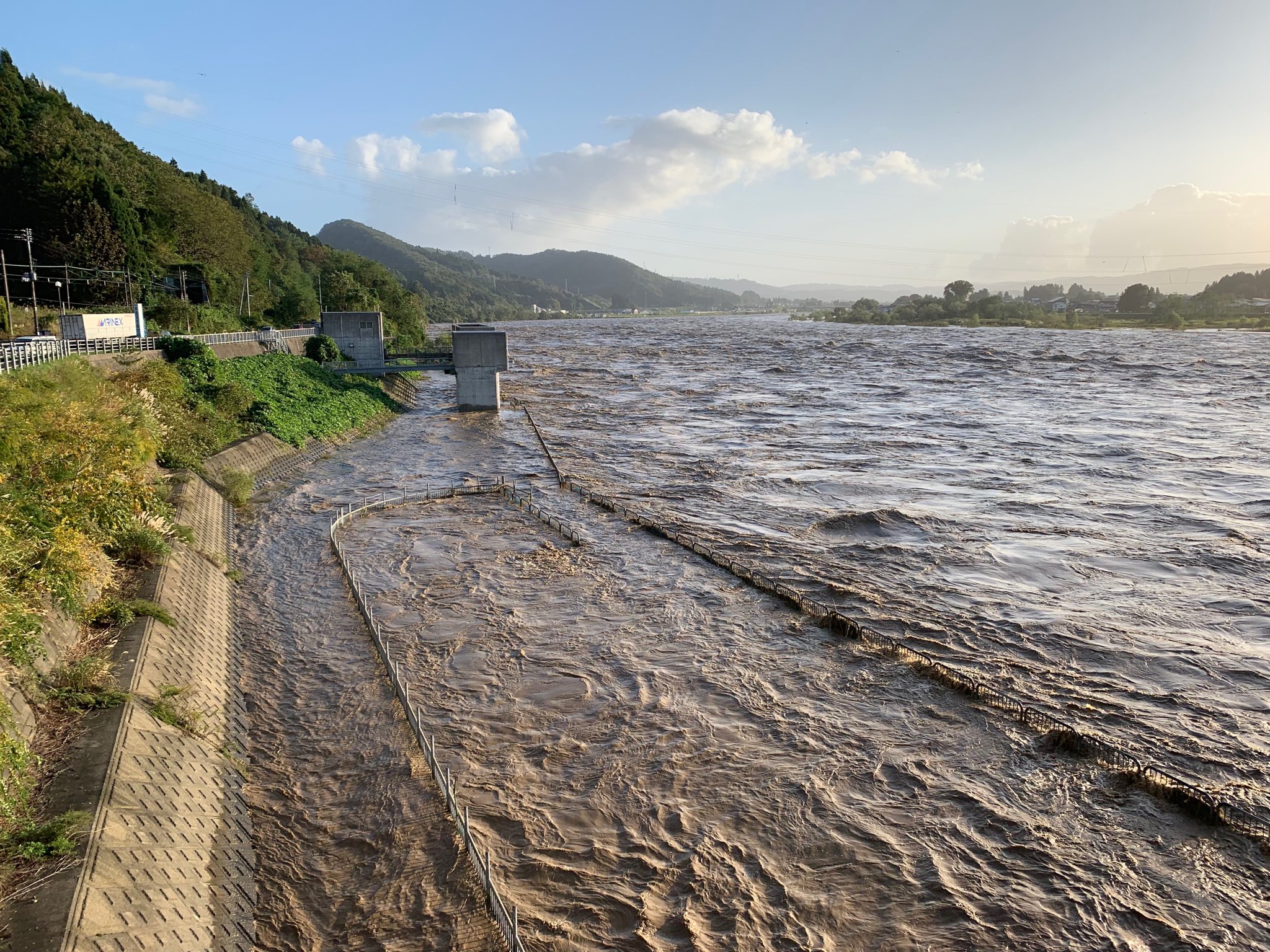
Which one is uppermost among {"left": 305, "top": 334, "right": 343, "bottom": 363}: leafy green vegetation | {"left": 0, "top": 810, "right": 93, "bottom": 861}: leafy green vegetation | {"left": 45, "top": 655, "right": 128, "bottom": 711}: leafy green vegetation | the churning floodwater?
{"left": 305, "top": 334, "right": 343, "bottom": 363}: leafy green vegetation

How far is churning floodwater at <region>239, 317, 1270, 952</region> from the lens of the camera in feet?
37.4

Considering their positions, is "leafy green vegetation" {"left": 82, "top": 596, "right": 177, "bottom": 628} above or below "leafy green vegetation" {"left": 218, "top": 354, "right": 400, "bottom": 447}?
below

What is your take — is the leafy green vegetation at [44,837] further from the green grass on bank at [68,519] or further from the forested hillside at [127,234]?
the forested hillside at [127,234]

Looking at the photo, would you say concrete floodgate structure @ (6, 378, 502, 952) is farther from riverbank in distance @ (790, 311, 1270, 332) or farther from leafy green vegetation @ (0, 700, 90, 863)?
riverbank in distance @ (790, 311, 1270, 332)

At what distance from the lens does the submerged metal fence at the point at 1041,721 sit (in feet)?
44.0

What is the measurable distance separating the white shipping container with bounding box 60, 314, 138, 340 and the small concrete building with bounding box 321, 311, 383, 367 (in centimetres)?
1772

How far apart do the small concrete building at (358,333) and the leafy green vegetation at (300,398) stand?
4000 millimetres

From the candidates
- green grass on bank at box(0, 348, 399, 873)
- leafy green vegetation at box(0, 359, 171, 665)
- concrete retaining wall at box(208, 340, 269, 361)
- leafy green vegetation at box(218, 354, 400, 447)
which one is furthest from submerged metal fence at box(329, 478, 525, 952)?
concrete retaining wall at box(208, 340, 269, 361)

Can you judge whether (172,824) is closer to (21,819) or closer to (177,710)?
(21,819)

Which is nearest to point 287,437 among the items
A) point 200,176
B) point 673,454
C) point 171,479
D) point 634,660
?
point 171,479

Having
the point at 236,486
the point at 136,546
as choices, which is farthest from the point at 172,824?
the point at 236,486

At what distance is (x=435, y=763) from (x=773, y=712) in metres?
7.03

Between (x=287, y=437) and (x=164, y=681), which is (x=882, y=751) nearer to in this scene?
(x=164, y=681)

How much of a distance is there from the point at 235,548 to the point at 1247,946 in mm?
26583
